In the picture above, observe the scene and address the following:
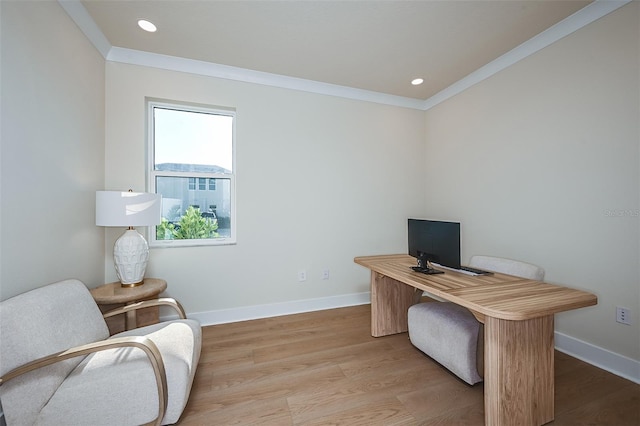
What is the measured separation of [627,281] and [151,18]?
13.3ft

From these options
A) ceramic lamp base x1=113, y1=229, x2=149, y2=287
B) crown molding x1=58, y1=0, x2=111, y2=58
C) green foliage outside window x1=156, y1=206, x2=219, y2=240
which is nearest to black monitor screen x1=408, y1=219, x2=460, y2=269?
green foliage outside window x1=156, y1=206, x2=219, y2=240

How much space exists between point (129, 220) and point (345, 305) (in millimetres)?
2455

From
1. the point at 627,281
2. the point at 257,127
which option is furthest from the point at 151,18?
the point at 627,281

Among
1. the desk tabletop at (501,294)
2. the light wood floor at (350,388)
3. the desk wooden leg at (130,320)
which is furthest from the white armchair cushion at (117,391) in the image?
the desk tabletop at (501,294)

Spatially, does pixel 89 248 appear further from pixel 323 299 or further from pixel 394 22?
pixel 394 22

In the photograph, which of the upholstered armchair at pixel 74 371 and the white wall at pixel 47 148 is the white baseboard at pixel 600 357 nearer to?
the upholstered armchair at pixel 74 371

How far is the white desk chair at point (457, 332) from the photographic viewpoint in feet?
5.59

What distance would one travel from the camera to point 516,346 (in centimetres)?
135

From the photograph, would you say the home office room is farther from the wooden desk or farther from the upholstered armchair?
the wooden desk

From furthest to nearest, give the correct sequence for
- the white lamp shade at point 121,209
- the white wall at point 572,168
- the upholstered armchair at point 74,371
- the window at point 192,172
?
1. the window at point 192,172
2. the white lamp shade at point 121,209
3. the white wall at point 572,168
4. the upholstered armchair at point 74,371

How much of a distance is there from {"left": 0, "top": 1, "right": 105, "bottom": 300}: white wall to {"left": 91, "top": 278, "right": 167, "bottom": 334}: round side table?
0.89ft

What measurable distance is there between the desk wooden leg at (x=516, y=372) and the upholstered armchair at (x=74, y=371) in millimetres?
1639

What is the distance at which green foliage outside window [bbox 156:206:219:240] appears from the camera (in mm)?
2656

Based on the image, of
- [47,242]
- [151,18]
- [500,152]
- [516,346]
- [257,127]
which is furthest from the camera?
[257,127]
